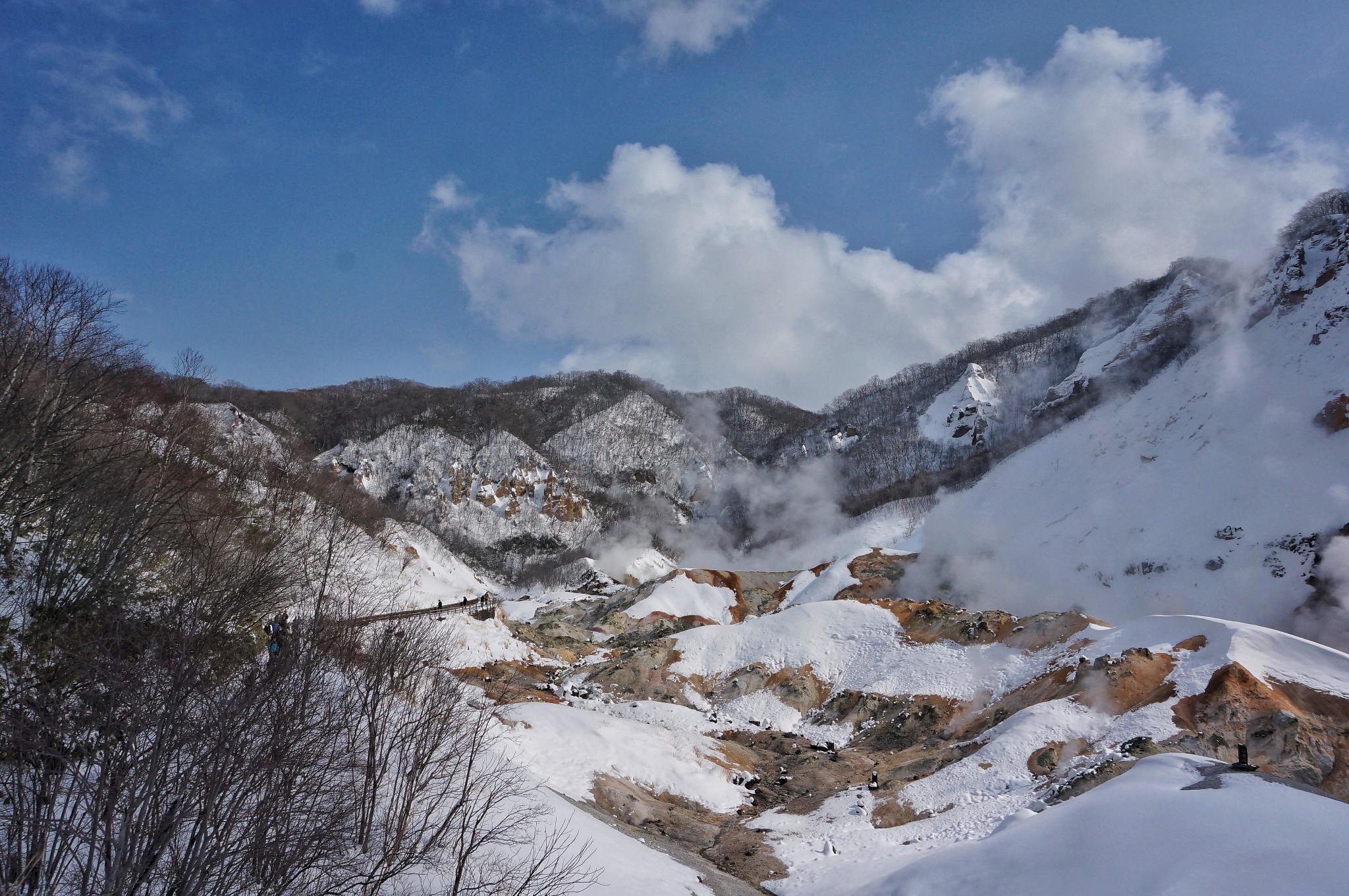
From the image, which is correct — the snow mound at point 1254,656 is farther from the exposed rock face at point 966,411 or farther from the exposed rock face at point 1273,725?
the exposed rock face at point 966,411

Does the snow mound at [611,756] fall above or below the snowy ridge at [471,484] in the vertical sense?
Result: below

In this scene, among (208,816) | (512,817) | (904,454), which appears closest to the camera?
(208,816)

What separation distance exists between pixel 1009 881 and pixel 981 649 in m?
23.8

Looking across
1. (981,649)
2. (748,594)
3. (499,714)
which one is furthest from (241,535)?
(748,594)

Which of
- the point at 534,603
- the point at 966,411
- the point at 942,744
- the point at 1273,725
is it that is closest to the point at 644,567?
the point at 534,603

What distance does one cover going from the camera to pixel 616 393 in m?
166

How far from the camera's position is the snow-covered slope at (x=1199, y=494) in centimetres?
3788

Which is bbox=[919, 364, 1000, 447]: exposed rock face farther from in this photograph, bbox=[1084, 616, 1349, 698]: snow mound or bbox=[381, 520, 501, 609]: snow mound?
bbox=[1084, 616, 1349, 698]: snow mound

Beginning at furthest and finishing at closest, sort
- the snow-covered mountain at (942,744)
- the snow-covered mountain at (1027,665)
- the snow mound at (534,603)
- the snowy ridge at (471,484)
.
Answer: the snowy ridge at (471,484) → the snow mound at (534,603) → the snow-covered mountain at (1027,665) → the snow-covered mountain at (942,744)

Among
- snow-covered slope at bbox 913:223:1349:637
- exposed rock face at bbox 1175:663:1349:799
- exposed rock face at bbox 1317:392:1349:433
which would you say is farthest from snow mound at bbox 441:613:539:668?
exposed rock face at bbox 1317:392:1349:433

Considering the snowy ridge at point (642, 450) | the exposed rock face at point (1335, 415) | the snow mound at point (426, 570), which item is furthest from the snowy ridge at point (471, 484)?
the exposed rock face at point (1335, 415)

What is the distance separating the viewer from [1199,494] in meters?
44.1

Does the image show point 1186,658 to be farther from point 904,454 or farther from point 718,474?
point 718,474

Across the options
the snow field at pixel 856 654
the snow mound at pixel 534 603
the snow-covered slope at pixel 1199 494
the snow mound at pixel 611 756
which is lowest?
the snow mound at pixel 611 756
